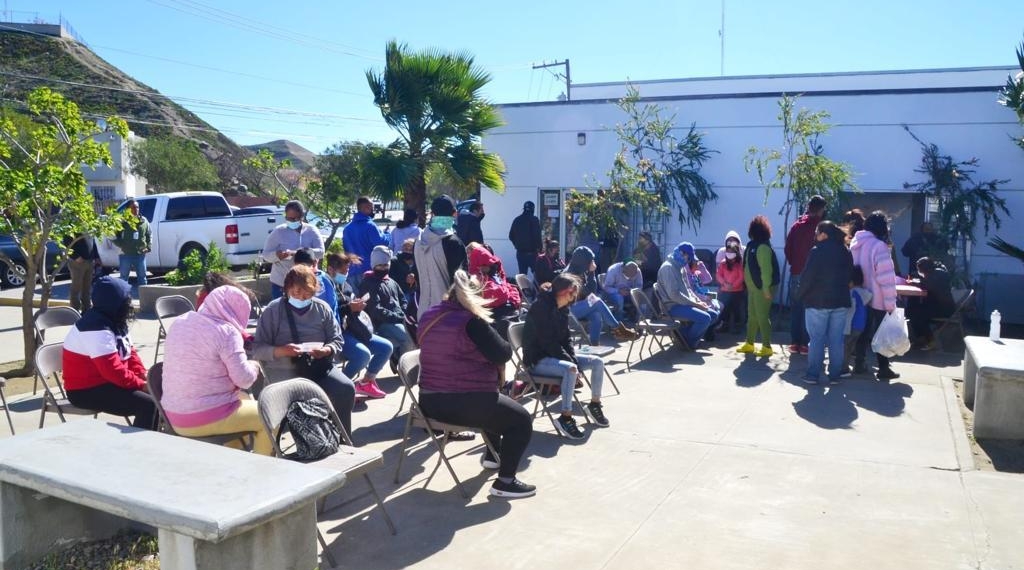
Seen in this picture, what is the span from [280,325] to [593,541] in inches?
110

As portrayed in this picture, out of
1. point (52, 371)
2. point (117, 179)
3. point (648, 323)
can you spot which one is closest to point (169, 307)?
point (52, 371)

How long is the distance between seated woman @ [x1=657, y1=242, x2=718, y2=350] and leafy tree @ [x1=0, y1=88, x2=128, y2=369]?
21.1 feet

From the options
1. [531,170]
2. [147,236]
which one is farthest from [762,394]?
[147,236]

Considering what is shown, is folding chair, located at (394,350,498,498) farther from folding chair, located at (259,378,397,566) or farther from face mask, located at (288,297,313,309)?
face mask, located at (288,297,313,309)

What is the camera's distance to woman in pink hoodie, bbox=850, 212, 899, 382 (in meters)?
9.05

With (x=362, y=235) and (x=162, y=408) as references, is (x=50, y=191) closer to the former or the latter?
(x=362, y=235)

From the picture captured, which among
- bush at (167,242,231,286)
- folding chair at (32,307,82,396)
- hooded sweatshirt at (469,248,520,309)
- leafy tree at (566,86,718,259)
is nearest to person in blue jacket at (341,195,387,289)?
hooded sweatshirt at (469,248,520,309)

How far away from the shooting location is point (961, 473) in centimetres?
606

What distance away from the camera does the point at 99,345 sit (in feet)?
18.7

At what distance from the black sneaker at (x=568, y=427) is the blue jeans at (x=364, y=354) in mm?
1971

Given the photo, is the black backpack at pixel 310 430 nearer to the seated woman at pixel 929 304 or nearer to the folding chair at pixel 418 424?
the folding chair at pixel 418 424

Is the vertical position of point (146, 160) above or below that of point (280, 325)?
above

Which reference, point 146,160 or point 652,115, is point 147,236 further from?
point 146,160

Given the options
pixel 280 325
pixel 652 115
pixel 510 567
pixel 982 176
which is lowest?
pixel 510 567
